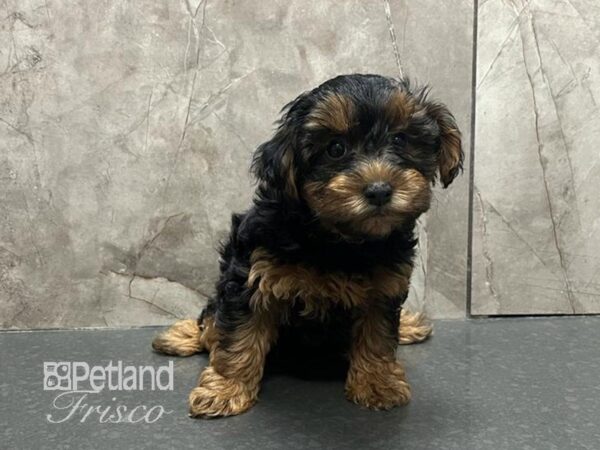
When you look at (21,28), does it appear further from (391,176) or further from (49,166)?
(391,176)

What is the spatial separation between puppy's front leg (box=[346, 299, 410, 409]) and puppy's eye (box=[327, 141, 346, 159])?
0.52m

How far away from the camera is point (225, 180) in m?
2.80

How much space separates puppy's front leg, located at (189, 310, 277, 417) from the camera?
204 centimetres

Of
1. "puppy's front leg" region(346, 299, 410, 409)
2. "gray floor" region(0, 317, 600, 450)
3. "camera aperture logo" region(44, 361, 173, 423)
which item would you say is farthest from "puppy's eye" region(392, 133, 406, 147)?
"camera aperture logo" region(44, 361, 173, 423)

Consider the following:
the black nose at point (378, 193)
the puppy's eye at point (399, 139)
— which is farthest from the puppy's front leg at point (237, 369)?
the puppy's eye at point (399, 139)

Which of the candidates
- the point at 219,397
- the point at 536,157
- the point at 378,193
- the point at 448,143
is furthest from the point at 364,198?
the point at 536,157

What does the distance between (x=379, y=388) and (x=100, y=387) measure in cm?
94

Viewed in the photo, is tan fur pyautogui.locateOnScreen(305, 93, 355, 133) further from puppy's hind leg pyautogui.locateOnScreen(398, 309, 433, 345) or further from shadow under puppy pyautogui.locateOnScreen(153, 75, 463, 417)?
puppy's hind leg pyautogui.locateOnScreen(398, 309, 433, 345)

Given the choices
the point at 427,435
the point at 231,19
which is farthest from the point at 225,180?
the point at 427,435

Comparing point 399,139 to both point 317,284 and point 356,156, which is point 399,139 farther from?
point 317,284

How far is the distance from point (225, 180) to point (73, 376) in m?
0.99

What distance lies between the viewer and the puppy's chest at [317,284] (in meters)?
2.00

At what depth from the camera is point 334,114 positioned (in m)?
1.88

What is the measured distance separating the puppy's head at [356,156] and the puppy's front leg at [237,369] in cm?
44
